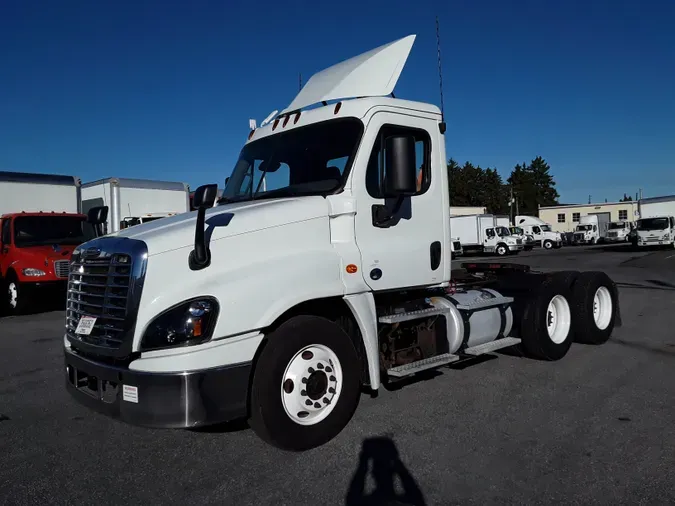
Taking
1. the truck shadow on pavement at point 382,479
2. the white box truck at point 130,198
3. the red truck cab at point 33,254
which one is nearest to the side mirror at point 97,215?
A: the truck shadow on pavement at point 382,479

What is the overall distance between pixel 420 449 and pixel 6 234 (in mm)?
12264

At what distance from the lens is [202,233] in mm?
3738

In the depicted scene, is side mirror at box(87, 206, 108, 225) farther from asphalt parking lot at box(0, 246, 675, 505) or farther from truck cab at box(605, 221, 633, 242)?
truck cab at box(605, 221, 633, 242)

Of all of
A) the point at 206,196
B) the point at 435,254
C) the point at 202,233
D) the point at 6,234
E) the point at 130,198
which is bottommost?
the point at 435,254

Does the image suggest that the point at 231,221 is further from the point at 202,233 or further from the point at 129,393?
the point at 129,393

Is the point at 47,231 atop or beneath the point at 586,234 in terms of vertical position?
atop

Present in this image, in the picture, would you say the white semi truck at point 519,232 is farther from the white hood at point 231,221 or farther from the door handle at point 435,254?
the white hood at point 231,221

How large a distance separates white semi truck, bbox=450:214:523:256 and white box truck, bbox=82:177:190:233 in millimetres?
24565

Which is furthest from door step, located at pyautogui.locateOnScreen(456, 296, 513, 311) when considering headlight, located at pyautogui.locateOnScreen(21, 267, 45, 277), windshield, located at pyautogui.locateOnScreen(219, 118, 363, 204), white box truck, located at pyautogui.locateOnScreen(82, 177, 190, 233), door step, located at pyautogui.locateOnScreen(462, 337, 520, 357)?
white box truck, located at pyautogui.locateOnScreen(82, 177, 190, 233)

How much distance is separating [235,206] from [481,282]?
342 centimetres

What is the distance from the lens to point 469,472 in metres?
3.86

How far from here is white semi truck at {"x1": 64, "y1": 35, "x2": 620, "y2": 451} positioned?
370 cm

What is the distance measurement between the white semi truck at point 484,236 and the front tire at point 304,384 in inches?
1400

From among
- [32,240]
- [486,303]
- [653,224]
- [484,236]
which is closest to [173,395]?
[486,303]
